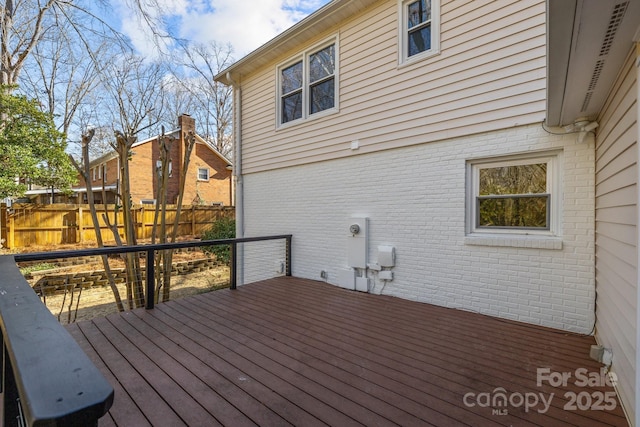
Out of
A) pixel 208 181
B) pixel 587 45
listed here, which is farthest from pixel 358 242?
pixel 208 181

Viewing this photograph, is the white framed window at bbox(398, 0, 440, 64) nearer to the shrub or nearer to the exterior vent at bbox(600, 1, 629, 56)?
the exterior vent at bbox(600, 1, 629, 56)

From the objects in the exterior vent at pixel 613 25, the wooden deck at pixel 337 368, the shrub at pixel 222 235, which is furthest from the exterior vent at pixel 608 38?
the shrub at pixel 222 235

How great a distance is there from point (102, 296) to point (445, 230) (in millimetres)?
7321

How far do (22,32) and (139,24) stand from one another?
6.16 metres

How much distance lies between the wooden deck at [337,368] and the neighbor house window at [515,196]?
111cm

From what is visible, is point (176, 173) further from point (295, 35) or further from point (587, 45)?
point (587, 45)

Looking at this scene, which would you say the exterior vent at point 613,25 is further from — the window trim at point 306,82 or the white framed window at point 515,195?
the window trim at point 306,82

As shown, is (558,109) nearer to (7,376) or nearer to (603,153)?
(603,153)

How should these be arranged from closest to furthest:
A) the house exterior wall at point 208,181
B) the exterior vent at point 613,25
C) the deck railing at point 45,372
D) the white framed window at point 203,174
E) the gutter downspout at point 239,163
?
the deck railing at point 45,372
the exterior vent at point 613,25
the gutter downspout at point 239,163
the house exterior wall at point 208,181
the white framed window at point 203,174

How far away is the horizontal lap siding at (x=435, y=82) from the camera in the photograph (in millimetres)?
3463

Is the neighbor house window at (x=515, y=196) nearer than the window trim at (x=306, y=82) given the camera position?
Yes

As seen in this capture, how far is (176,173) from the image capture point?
16.4 m

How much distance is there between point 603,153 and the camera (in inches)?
107

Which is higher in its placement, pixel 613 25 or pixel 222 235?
pixel 613 25
